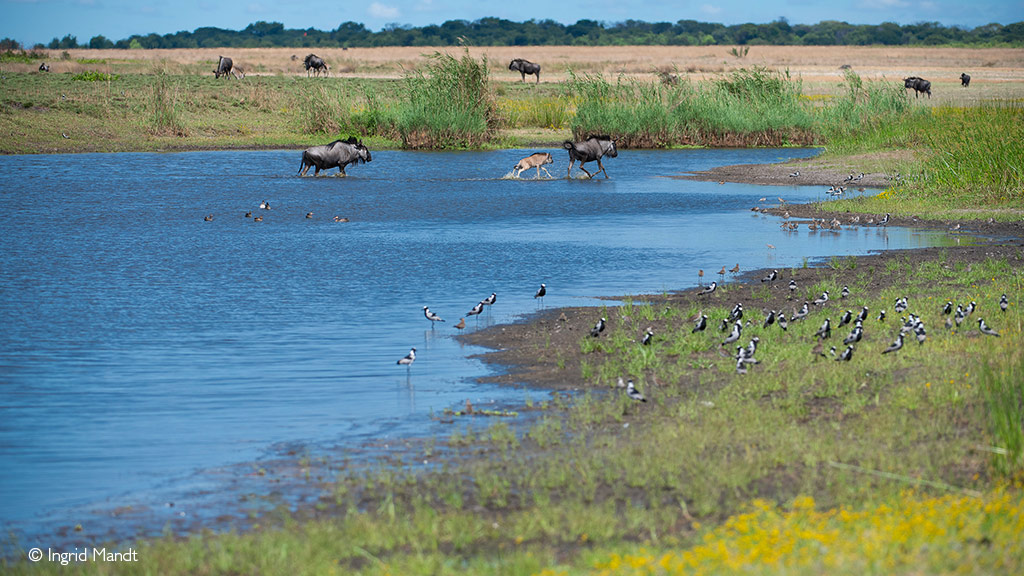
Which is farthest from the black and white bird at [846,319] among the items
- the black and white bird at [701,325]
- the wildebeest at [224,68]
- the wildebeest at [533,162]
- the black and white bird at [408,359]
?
the wildebeest at [224,68]

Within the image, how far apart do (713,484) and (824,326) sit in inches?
170

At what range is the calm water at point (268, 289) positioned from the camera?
8.71 m

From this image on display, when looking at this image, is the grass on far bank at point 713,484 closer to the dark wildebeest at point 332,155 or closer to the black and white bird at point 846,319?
the black and white bird at point 846,319

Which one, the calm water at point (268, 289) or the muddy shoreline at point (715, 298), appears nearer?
the calm water at point (268, 289)

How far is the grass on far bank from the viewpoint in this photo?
18.5 feet

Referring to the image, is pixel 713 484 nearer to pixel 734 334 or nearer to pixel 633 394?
pixel 633 394

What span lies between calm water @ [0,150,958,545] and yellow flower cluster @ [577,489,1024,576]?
360 centimetres

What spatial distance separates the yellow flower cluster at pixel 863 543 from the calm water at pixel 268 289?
360 centimetres

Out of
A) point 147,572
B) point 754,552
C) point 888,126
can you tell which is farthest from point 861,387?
point 888,126

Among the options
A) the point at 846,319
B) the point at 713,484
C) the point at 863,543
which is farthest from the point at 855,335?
the point at 863,543

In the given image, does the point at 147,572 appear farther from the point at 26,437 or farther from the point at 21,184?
the point at 21,184

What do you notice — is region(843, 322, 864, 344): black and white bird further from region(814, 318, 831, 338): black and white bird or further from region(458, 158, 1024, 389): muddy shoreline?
region(458, 158, 1024, 389): muddy shoreline

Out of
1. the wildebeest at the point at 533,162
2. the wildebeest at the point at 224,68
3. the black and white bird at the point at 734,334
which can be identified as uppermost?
the wildebeest at the point at 224,68

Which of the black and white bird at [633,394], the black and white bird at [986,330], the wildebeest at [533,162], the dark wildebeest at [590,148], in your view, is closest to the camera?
the black and white bird at [633,394]
